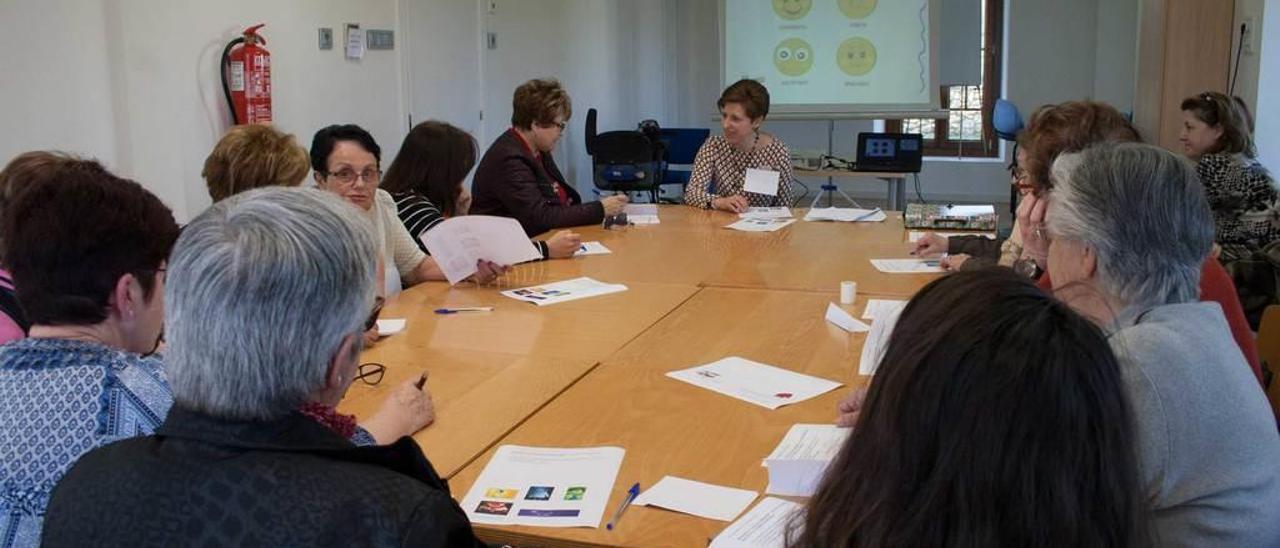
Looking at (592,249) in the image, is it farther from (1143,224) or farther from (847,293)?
(1143,224)

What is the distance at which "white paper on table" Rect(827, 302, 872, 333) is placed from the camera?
3.03 meters

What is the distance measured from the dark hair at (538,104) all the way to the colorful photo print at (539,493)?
319cm

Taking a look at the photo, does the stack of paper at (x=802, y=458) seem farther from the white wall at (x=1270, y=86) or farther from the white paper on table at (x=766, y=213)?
the white wall at (x=1270, y=86)

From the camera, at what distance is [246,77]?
5.11 metres

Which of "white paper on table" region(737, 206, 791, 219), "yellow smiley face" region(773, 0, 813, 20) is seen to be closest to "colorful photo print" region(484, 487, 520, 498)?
"white paper on table" region(737, 206, 791, 219)

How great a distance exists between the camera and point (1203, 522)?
4.93ft

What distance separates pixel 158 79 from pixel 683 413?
3.43 m

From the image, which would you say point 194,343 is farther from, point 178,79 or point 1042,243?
point 178,79

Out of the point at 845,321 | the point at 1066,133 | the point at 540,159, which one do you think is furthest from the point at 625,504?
the point at 540,159

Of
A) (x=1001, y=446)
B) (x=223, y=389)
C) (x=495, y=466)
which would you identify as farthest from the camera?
(x=495, y=466)

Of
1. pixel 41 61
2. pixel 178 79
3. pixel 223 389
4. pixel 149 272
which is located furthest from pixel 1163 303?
pixel 178 79

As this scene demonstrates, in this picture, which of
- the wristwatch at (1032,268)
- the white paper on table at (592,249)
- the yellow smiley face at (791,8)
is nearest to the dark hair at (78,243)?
the wristwatch at (1032,268)

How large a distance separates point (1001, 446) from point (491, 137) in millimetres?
7156

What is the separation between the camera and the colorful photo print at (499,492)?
191 centimetres
